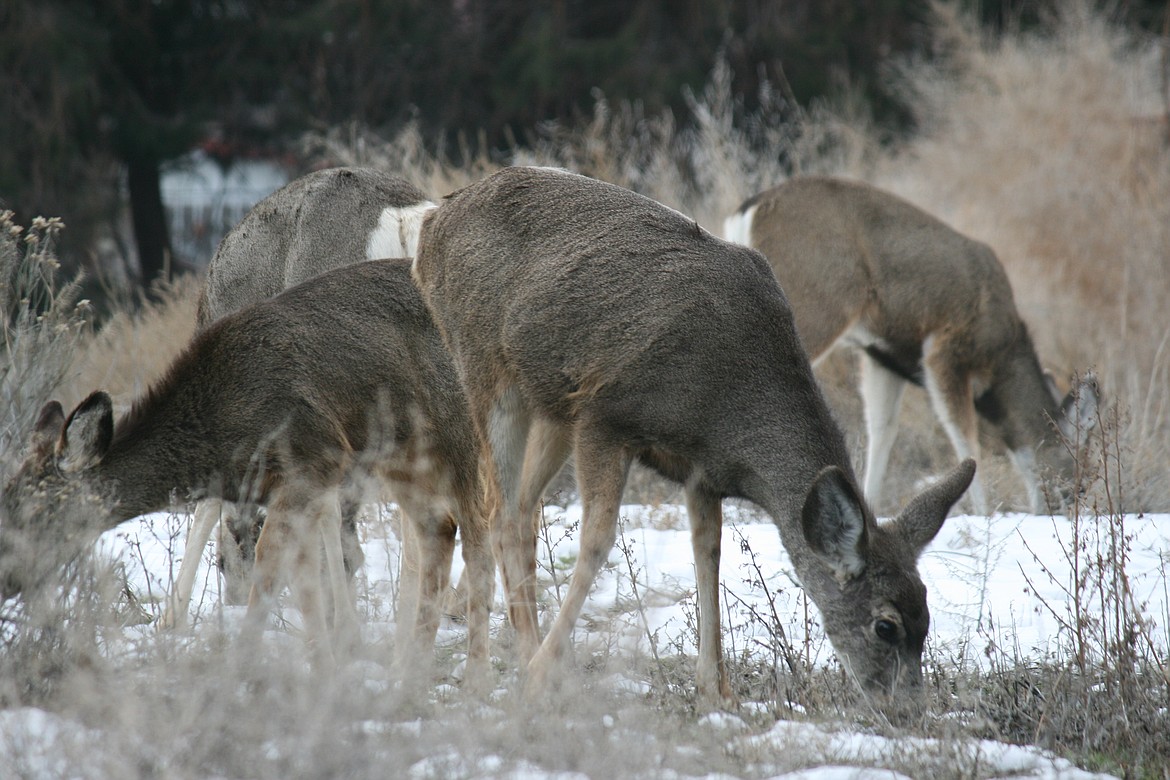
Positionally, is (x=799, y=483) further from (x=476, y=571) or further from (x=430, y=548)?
(x=430, y=548)

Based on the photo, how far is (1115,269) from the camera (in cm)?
1416

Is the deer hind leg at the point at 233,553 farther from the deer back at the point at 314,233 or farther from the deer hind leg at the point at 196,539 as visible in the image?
the deer back at the point at 314,233

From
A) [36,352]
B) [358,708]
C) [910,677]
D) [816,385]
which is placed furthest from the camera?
[36,352]

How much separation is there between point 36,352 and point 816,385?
138 inches

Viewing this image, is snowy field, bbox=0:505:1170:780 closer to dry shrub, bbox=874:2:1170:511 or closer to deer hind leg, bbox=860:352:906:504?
deer hind leg, bbox=860:352:906:504

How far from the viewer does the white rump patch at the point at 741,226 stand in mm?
9445

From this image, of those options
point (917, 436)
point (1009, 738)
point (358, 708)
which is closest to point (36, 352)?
point (358, 708)

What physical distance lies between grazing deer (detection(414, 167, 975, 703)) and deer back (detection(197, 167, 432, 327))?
110 cm

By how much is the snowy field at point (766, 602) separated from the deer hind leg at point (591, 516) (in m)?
0.13

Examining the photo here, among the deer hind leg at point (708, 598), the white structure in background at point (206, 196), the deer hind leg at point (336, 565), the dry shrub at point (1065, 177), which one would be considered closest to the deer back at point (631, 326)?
the deer hind leg at point (708, 598)

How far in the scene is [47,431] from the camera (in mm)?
4984

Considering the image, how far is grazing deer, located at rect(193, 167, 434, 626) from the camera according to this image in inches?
249

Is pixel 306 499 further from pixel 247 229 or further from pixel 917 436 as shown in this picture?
pixel 917 436

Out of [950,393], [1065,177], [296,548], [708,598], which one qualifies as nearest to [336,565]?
[296,548]
